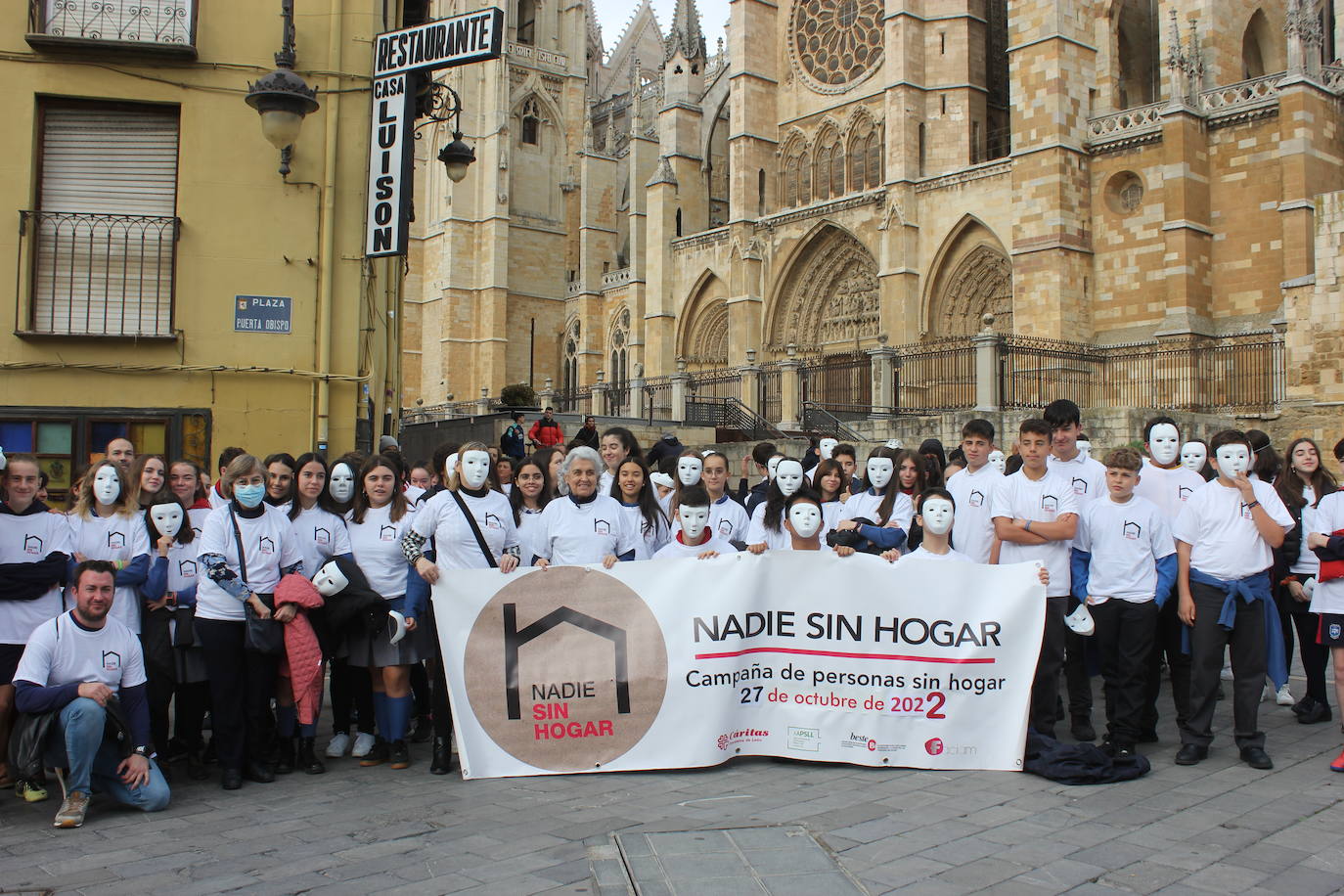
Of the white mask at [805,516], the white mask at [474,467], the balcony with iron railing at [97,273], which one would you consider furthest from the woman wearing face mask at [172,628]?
the balcony with iron railing at [97,273]

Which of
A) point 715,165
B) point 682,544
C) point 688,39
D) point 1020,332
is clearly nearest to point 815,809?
point 682,544

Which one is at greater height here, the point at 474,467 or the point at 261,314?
the point at 261,314

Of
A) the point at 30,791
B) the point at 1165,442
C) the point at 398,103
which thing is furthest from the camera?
the point at 398,103

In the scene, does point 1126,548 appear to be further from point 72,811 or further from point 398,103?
point 398,103

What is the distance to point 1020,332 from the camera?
25.7 metres

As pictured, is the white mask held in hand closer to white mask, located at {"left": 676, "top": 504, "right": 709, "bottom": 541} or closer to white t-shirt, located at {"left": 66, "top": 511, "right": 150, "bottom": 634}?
white t-shirt, located at {"left": 66, "top": 511, "right": 150, "bottom": 634}

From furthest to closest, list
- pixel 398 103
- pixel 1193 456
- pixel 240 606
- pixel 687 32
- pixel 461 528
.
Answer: pixel 687 32 → pixel 398 103 → pixel 1193 456 → pixel 461 528 → pixel 240 606

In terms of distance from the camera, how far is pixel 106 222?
383 inches

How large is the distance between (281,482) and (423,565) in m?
1.06

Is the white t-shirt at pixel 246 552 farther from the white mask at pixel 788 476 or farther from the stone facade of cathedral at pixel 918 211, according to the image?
the stone facade of cathedral at pixel 918 211

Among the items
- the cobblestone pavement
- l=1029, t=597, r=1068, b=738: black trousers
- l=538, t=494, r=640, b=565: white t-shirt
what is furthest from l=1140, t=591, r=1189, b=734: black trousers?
l=538, t=494, r=640, b=565: white t-shirt

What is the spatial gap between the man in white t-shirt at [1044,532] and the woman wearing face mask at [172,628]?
4600 millimetres

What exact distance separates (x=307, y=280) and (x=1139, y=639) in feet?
25.4

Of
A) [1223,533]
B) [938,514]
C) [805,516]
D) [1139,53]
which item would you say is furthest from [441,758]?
[1139,53]
